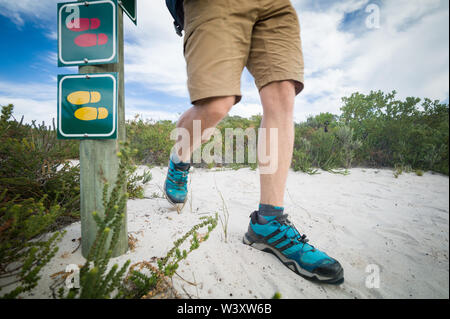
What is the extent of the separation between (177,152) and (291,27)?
120cm

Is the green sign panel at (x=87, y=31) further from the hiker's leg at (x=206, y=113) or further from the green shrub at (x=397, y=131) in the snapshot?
the green shrub at (x=397, y=131)

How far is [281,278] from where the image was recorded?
1.09 meters

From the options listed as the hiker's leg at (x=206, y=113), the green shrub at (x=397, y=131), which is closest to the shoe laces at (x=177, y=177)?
the hiker's leg at (x=206, y=113)

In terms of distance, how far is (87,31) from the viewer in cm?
99

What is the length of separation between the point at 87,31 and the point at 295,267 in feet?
5.26

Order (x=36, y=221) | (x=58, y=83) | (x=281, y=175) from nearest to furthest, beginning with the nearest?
(x=36, y=221) < (x=58, y=83) < (x=281, y=175)

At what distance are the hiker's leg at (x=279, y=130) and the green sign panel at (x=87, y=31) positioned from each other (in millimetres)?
912

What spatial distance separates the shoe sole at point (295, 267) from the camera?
108 centimetres

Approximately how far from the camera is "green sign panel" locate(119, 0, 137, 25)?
109 cm

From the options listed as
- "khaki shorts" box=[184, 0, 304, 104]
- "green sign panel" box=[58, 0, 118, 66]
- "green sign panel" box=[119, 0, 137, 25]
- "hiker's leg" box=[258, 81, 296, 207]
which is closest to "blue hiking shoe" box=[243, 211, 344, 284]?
"hiker's leg" box=[258, 81, 296, 207]

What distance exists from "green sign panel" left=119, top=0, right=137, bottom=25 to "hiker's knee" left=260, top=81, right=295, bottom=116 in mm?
882
